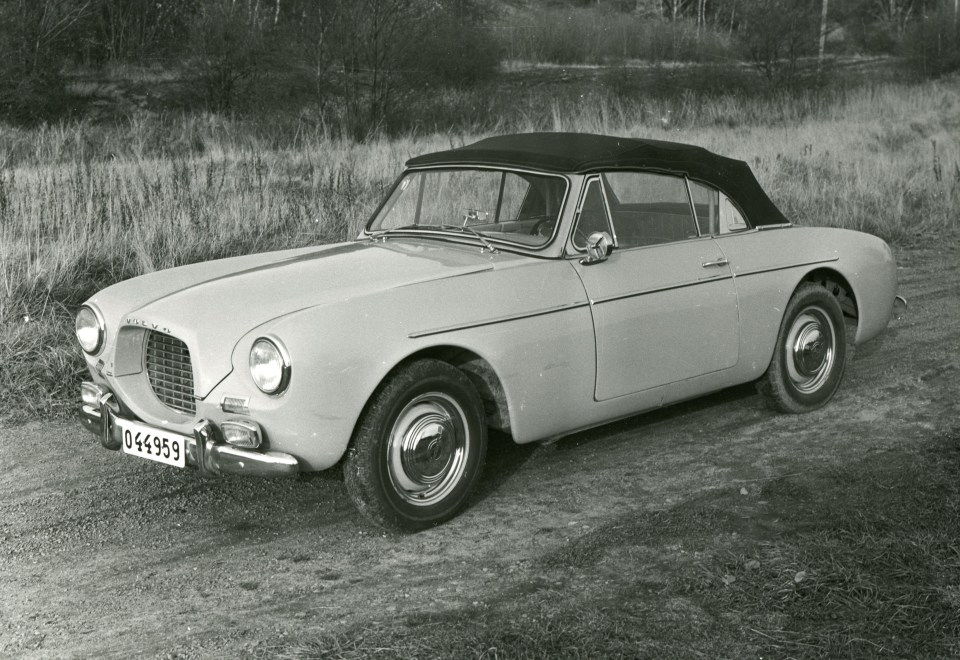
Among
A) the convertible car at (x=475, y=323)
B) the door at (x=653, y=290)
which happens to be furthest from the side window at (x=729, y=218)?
the door at (x=653, y=290)

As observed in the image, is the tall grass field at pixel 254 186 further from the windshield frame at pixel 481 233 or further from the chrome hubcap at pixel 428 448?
the chrome hubcap at pixel 428 448

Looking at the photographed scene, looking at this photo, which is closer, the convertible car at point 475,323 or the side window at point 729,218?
the convertible car at point 475,323

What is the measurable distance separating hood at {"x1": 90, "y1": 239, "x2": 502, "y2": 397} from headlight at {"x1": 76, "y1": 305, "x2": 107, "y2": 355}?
0.05 m

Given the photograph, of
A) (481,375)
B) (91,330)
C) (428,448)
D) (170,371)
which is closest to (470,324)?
(481,375)

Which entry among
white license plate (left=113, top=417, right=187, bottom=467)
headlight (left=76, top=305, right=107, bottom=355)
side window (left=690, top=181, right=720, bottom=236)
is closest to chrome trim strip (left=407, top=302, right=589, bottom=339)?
white license plate (left=113, top=417, right=187, bottom=467)

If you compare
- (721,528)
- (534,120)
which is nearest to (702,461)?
(721,528)

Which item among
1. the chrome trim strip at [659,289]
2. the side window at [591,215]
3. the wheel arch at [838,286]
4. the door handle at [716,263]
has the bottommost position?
the wheel arch at [838,286]

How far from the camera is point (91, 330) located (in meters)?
4.32

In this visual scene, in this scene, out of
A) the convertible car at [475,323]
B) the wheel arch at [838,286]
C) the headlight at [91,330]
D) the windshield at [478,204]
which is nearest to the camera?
the convertible car at [475,323]

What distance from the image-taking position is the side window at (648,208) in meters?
4.84

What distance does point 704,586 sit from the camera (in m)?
3.49

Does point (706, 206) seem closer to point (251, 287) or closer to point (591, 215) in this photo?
point (591, 215)

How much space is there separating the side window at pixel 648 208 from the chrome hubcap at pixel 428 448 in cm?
126

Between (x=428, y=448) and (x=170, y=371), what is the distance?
1.04 meters
